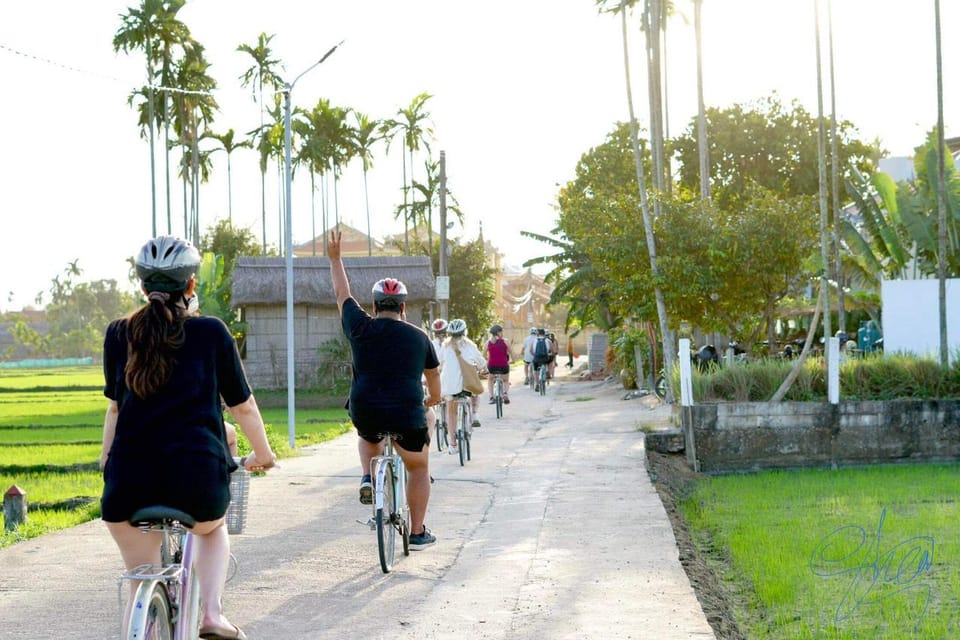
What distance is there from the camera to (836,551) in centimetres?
969

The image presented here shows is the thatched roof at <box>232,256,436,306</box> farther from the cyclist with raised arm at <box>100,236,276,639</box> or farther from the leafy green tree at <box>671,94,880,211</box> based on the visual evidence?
the cyclist with raised arm at <box>100,236,276,639</box>

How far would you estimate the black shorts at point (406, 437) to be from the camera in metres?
8.67

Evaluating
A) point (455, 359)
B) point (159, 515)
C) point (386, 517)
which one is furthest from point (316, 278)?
point (159, 515)

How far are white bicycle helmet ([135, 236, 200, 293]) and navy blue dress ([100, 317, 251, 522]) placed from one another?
0.15 m

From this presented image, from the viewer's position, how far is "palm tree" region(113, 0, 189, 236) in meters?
49.2

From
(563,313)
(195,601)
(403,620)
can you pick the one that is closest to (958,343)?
(403,620)

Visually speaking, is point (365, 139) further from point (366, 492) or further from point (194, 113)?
point (366, 492)

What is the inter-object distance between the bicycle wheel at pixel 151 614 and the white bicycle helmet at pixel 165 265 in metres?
1.05

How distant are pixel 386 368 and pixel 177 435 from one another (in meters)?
4.09

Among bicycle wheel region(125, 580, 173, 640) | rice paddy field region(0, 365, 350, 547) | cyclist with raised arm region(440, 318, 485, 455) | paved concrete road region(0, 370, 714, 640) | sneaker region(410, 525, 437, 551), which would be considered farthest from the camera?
cyclist with raised arm region(440, 318, 485, 455)

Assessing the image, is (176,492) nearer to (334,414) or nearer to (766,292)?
(766,292)

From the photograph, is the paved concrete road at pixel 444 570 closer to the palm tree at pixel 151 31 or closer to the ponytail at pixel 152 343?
the ponytail at pixel 152 343

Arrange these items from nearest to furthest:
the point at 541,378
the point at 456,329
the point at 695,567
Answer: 1. the point at 695,567
2. the point at 456,329
3. the point at 541,378

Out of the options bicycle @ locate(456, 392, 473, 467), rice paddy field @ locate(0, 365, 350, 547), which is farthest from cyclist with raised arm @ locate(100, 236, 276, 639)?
bicycle @ locate(456, 392, 473, 467)
